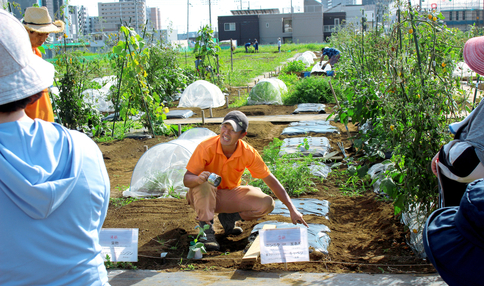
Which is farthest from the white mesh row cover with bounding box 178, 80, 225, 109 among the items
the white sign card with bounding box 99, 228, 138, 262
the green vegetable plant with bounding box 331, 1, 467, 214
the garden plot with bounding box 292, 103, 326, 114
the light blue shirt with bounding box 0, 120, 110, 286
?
the light blue shirt with bounding box 0, 120, 110, 286

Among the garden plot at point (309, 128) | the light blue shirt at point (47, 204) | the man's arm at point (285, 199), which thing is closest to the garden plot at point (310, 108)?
the garden plot at point (309, 128)

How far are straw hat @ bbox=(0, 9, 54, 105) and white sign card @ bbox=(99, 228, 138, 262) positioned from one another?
185 centimetres

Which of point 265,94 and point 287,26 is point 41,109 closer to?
point 265,94

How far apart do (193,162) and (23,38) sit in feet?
6.81

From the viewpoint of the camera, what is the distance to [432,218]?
4.45 ft

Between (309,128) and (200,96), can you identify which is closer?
(309,128)

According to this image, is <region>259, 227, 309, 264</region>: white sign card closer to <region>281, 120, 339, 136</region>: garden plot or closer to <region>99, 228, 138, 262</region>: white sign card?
<region>99, 228, 138, 262</region>: white sign card

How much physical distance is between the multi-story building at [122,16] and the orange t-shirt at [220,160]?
396 centimetres

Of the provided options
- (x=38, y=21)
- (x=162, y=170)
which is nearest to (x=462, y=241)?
(x=38, y=21)

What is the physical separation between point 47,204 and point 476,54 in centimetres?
202

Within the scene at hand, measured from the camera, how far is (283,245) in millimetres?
2746

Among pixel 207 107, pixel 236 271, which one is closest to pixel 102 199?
pixel 236 271

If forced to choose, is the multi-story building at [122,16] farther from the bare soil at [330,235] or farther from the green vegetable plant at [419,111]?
the green vegetable plant at [419,111]

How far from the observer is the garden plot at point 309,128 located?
7.21m
